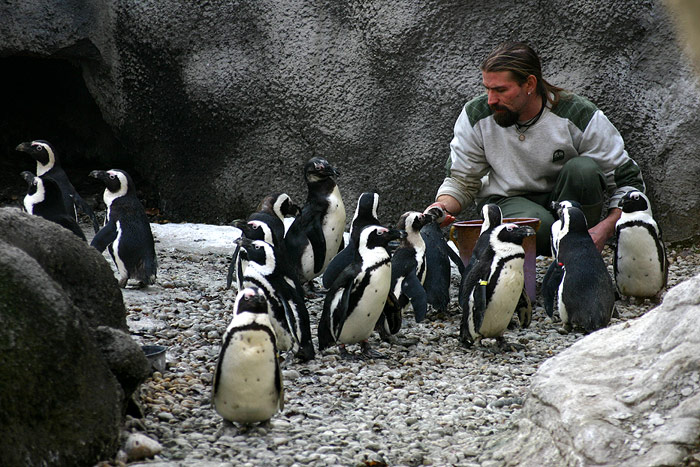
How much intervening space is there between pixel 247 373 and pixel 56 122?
6.78 meters

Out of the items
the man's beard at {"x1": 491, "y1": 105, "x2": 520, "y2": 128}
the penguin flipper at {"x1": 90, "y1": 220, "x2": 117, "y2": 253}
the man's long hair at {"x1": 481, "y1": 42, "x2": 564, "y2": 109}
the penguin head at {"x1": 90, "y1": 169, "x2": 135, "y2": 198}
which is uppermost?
the man's long hair at {"x1": 481, "y1": 42, "x2": 564, "y2": 109}

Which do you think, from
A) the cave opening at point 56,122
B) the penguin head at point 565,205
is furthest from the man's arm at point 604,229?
the cave opening at point 56,122

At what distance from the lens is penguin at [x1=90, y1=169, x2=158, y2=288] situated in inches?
183

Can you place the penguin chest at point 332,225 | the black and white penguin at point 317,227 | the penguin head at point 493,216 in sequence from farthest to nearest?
the penguin chest at point 332,225, the black and white penguin at point 317,227, the penguin head at point 493,216

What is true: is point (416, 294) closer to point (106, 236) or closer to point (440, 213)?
point (440, 213)

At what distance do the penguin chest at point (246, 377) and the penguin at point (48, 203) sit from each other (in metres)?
2.72

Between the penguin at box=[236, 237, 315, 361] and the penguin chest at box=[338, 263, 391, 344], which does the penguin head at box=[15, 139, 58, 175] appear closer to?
the penguin at box=[236, 237, 315, 361]

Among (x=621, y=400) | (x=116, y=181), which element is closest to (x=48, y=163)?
(x=116, y=181)

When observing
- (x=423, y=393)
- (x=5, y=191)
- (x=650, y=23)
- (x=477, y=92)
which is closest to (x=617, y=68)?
(x=650, y=23)

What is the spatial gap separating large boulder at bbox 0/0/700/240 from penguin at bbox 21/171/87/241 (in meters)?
2.00

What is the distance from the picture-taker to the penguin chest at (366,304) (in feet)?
11.7

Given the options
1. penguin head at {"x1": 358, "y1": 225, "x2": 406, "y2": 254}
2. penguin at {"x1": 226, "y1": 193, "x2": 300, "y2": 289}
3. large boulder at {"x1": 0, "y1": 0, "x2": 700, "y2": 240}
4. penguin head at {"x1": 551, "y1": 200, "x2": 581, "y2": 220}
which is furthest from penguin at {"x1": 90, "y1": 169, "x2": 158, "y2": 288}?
penguin head at {"x1": 551, "y1": 200, "x2": 581, "y2": 220}

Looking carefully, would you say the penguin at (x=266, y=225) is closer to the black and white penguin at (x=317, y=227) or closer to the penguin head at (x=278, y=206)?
the penguin head at (x=278, y=206)

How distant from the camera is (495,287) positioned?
12.0 ft
